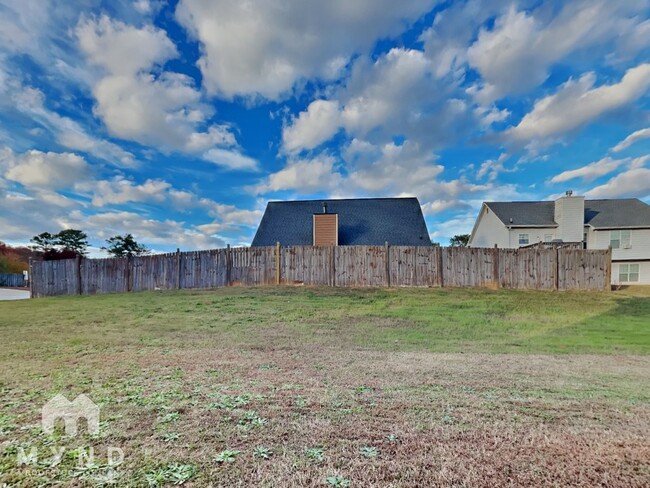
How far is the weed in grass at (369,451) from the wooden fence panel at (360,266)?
10.1 meters

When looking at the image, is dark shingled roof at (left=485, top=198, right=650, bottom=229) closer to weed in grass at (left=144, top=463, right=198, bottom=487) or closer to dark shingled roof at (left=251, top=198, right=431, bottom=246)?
dark shingled roof at (left=251, top=198, right=431, bottom=246)

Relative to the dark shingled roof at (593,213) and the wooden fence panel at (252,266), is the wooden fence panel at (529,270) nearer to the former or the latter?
the dark shingled roof at (593,213)

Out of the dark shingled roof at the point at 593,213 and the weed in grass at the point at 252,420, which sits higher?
the dark shingled roof at the point at 593,213

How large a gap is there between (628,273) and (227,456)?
2617 cm

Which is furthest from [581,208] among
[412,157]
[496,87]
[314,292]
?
[314,292]

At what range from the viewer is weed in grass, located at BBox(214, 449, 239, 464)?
193 centimetres

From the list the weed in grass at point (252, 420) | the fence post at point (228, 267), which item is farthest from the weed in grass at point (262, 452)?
the fence post at point (228, 267)

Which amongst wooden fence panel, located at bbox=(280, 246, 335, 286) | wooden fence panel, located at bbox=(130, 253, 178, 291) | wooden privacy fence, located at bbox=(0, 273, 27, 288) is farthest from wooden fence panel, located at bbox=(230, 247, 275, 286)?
wooden privacy fence, located at bbox=(0, 273, 27, 288)

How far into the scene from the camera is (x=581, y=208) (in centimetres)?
1856

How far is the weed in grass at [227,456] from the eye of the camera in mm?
1929

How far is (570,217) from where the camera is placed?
61.3 feet

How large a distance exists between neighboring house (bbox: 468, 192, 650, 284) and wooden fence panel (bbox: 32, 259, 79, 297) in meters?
22.1

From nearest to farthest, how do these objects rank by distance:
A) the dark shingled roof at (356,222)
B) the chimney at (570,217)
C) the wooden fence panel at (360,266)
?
1. the wooden fence panel at (360,266)
2. the dark shingled roof at (356,222)
3. the chimney at (570,217)

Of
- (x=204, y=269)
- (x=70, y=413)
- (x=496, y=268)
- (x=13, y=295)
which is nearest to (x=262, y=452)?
(x=70, y=413)
